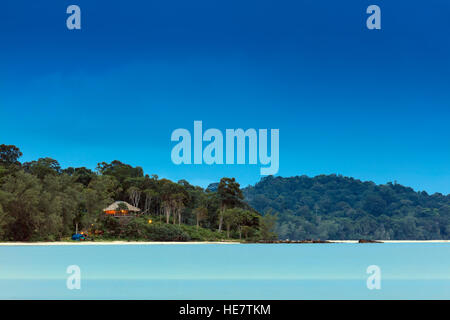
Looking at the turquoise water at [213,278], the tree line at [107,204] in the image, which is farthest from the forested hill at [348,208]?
the turquoise water at [213,278]

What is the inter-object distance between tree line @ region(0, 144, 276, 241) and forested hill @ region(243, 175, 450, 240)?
1054cm

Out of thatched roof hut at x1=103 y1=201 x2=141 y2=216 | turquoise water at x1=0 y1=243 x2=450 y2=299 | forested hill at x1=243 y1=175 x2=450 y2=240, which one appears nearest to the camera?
turquoise water at x1=0 y1=243 x2=450 y2=299

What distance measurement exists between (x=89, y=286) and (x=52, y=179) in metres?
21.5

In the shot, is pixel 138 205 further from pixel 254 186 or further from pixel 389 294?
pixel 254 186

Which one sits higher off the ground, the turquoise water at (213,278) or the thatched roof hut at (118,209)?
the thatched roof hut at (118,209)

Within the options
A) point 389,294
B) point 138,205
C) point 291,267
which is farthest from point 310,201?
point 389,294

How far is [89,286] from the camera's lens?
1272 centimetres

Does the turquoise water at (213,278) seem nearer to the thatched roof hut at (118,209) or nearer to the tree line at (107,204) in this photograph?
the tree line at (107,204)

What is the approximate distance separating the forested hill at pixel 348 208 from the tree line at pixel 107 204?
34.6 ft

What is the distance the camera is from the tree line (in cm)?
2895

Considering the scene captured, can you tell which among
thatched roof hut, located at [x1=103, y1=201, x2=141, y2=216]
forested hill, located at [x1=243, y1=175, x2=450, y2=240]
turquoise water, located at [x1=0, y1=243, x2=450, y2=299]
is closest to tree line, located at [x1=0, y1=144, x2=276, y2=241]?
thatched roof hut, located at [x1=103, y1=201, x2=141, y2=216]

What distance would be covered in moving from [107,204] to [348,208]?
163 ft

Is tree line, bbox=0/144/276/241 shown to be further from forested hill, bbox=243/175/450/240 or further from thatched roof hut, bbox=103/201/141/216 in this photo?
forested hill, bbox=243/175/450/240

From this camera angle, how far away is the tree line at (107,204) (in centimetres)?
2895
